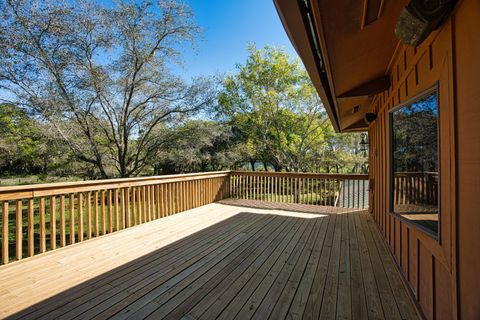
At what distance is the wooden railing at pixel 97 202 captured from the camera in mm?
2602

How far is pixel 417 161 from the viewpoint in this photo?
73.0 inches

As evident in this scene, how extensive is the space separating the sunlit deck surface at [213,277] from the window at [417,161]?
81 centimetres

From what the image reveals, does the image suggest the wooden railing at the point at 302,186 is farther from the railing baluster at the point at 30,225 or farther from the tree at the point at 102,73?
the railing baluster at the point at 30,225

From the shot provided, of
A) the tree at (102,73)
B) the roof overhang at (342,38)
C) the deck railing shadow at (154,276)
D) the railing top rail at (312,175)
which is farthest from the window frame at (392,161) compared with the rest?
the tree at (102,73)

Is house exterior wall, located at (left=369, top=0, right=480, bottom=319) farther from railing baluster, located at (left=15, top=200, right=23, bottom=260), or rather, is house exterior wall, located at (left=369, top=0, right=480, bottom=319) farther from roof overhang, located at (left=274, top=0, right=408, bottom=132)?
railing baluster, located at (left=15, top=200, right=23, bottom=260)

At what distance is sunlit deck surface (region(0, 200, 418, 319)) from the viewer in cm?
182

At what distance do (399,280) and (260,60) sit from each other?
11655 millimetres

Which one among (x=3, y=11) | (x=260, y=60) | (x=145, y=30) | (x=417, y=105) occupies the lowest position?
(x=417, y=105)

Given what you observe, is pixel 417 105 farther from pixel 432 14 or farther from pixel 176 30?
pixel 176 30

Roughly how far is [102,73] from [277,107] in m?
8.35

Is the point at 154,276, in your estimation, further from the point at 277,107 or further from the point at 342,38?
the point at 277,107

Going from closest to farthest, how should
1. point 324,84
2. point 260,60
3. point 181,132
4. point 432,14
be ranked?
1. point 432,14
2. point 324,84
3. point 181,132
4. point 260,60

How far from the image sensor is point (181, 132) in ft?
25.7

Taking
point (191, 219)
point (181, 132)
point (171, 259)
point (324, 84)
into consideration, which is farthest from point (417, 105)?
point (181, 132)
